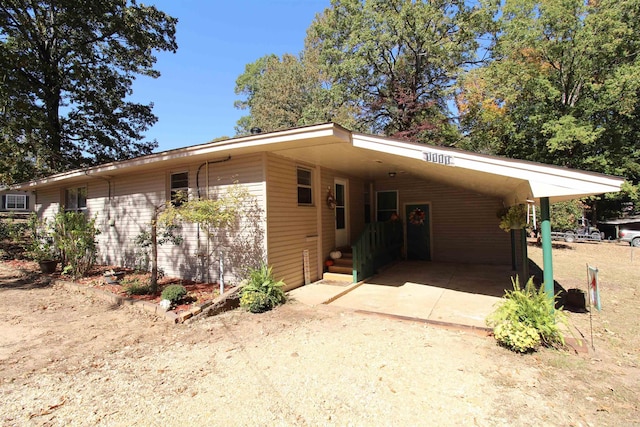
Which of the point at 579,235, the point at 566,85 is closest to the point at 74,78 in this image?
the point at 566,85

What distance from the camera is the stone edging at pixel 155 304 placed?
16.4 feet

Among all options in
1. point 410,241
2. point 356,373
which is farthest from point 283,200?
point 410,241

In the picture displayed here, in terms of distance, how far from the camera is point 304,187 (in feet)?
25.1

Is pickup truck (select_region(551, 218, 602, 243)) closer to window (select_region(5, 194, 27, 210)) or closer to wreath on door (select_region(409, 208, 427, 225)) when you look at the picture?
wreath on door (select_region(409, 208, 427, 225))

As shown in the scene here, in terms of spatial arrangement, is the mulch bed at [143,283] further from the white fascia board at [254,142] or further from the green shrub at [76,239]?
the white fascia board at [254,142]

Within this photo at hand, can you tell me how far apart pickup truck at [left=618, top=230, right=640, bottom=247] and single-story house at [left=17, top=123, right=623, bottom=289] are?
13843 mm

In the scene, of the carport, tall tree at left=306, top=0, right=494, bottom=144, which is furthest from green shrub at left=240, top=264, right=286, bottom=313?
tall tree at left=306, top=0, right=494, bottom=144

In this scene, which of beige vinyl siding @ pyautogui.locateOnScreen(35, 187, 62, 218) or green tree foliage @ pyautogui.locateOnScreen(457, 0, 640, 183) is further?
green tree foliage @ pyautogui.locateOnScreen(457, 0, 640, 183)

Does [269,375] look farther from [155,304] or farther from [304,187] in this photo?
[304,187]

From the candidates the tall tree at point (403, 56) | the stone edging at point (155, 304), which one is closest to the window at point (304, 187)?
the stone edging at point (155, 304)

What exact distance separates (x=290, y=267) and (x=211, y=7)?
28.5 feet

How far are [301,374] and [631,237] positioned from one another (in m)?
23.2

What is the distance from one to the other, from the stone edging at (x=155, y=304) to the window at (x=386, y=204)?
7065mm

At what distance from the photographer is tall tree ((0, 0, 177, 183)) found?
44.2ft
